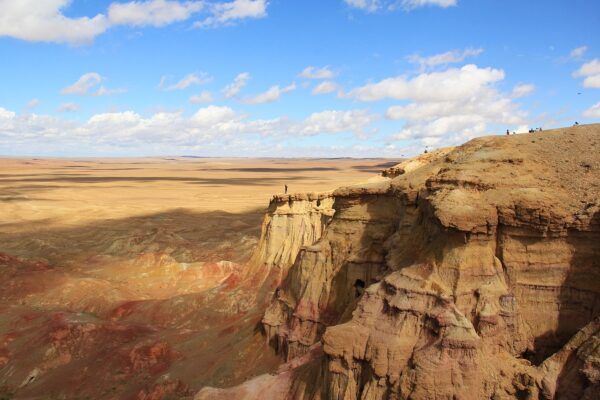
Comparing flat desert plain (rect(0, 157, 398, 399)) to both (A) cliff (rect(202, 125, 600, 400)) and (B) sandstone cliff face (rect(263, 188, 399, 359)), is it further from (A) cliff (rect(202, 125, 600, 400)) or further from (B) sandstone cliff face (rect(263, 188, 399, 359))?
(A) cliff (rect(202, 125, 600, 400))

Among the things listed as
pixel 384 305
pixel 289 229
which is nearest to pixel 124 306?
pixel 289 229

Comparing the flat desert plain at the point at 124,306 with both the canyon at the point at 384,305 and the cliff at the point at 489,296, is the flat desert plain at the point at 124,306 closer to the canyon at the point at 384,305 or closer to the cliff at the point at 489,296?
the canyon at the point at 384,305

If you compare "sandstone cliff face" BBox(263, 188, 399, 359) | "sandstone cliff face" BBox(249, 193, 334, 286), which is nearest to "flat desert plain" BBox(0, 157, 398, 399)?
"sandstone cliff face" BBox(263, 188, 399, 359)

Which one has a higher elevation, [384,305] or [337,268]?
[384,305]

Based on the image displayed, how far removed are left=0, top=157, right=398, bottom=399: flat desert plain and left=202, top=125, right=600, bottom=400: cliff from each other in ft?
27.1

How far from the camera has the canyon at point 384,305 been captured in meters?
13.9

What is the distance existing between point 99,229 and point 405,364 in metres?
60.6

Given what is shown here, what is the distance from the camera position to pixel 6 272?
43.3 metres

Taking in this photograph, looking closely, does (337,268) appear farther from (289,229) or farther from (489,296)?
(289,229)

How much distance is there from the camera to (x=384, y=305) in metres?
15.4

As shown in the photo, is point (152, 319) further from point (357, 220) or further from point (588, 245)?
point (588, 245)

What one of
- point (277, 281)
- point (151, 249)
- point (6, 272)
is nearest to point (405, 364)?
point (277, 281)

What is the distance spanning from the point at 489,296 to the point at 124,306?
30610 millimetres

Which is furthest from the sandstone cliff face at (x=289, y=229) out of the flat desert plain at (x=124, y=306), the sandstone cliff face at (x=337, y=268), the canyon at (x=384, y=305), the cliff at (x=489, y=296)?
the cliff at (x=489, y=296)
